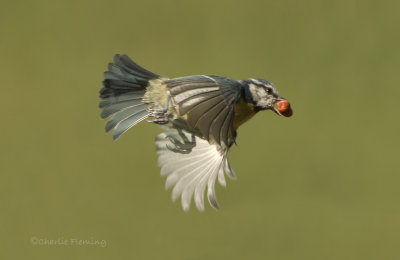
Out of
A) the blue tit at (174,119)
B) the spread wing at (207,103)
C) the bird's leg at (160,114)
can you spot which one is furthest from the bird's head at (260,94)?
the bird's leg at (160,114)

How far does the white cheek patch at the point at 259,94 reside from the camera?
105 inches

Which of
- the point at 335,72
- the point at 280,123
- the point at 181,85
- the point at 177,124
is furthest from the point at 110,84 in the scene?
the point at 335,72

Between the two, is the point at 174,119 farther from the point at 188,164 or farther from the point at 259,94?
the point at 259,94

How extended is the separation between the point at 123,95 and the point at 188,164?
374 millimetres

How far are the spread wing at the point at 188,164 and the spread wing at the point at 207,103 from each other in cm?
36

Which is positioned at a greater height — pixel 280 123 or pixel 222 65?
pixel 222 65

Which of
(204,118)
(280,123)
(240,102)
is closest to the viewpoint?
(204,118)

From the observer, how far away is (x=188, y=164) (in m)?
2.82

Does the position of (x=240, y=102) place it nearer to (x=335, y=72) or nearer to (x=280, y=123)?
(x=280, y=123)

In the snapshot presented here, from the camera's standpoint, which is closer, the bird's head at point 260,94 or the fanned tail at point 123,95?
the bird's head at point 260,94

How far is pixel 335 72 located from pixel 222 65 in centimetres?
75

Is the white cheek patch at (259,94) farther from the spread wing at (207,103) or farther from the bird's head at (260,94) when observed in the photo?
the spread wing at (207,103)

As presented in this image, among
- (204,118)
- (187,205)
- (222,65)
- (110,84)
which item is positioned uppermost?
(222,65)

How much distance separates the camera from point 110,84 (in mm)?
2770
